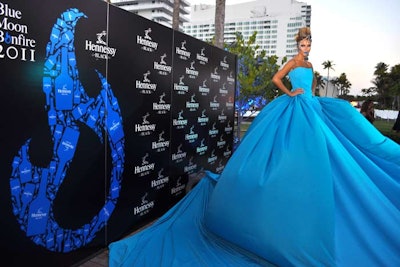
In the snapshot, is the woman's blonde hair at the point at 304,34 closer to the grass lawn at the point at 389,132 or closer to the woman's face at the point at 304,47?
the woman's face at the point at 304,47

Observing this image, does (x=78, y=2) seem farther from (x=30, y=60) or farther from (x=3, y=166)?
(x=3, y=166)

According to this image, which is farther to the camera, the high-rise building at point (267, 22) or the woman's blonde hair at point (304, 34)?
the high-rise building at point (267, 22)

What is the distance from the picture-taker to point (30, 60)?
8.70 feet

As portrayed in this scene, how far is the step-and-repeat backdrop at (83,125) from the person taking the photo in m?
2.61

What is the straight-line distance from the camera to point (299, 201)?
2838 mm

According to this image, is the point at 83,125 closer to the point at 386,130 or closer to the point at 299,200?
the point at 299,200

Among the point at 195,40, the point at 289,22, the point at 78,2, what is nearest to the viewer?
the point at 78,2

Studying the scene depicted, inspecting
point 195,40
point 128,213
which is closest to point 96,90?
point 128,213

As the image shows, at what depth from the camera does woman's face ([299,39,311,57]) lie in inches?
152

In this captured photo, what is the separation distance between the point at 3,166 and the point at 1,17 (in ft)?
3.57

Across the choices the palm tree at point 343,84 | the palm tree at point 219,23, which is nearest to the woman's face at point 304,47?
the palm tree at point 219,23

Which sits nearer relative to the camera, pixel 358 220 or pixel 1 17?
pixel 1 17

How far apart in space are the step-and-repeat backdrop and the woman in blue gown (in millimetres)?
590

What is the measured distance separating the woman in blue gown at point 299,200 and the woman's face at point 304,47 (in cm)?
1
